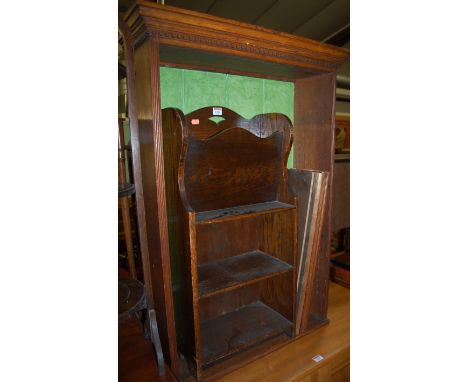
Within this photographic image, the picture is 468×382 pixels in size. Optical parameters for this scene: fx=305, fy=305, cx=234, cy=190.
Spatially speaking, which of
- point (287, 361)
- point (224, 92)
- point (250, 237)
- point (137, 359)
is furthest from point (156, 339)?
point (224, 92)

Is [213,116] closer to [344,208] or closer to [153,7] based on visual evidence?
[153,7]

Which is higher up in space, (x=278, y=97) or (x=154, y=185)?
(x=278, y=97)

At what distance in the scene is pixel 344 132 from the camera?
3363mm

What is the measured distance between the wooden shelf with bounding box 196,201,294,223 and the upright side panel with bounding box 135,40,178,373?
0.20 metres

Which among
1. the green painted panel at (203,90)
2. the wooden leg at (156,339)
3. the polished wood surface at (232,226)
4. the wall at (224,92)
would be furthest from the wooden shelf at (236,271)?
the green painted panel at (203,90)

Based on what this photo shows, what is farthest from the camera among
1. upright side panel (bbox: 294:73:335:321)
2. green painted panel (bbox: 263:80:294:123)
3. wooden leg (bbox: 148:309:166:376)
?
green painted panel (bbox: 263:80:294:123)

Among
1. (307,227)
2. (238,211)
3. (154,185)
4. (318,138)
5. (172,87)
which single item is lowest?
(307,227)

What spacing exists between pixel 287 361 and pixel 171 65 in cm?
163

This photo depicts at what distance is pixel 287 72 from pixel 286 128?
379mm

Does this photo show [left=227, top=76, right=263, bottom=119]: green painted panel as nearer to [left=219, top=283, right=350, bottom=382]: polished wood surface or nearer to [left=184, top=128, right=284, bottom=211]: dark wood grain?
[left=184, top=128, right=284, bottom=211]: dark wood grain

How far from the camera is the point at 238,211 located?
58.8 inches

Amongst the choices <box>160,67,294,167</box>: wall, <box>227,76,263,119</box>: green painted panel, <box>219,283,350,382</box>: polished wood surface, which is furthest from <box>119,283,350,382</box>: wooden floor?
<box>227,76,263,119</box>: green painted panel

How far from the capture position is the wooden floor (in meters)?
1.44

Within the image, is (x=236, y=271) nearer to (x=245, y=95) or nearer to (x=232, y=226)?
(x=232, y=226)
